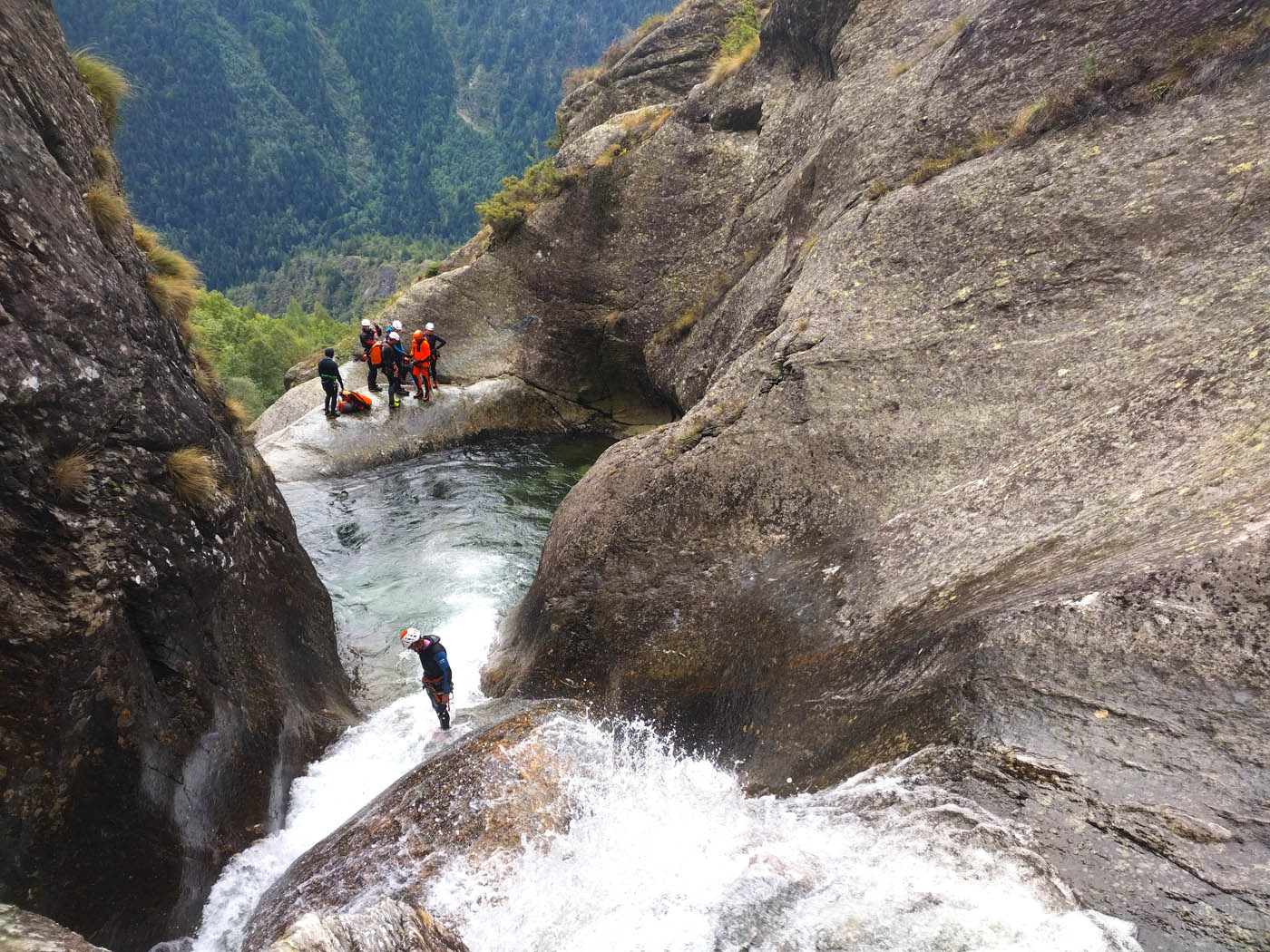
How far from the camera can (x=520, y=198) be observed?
94.8ft

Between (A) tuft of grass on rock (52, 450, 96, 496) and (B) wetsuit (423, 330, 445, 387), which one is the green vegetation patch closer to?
(B) wetsuit (423, 330, 445, 387)

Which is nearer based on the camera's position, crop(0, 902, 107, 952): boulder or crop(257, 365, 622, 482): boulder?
crop(0, 902, 107, 952): boulder

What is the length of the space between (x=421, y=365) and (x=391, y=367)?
3.84ft

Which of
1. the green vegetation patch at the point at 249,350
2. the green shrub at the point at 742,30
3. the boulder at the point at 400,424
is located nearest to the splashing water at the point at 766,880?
the boulder at the point at 400,424

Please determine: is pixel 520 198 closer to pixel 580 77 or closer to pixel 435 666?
pixel 580 77

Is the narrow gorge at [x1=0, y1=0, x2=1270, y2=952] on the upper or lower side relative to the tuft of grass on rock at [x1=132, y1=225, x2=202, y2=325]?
lower

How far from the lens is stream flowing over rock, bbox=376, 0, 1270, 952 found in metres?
5.55

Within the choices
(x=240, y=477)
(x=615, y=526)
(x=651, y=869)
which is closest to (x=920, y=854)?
(x=651, y=869)

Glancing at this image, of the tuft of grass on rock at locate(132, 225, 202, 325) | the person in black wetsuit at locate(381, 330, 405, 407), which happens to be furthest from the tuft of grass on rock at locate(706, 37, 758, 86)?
the tuft of grass on rock at locate(132, 225, 202, 325)

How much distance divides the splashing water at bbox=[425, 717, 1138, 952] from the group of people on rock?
19.3 meters

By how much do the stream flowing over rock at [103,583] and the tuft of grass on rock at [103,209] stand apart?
5 centimetres

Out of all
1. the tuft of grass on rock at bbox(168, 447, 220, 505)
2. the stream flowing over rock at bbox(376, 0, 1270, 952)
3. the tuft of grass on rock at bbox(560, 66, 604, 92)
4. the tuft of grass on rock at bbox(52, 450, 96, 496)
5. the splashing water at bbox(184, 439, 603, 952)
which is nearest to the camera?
the stream flowing over rock at bbox(376, 0, 1270, 952)

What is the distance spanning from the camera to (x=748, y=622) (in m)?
10.2

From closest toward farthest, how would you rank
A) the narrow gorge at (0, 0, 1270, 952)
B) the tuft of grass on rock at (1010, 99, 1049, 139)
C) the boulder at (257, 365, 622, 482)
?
the narrow gorge at (0, 0, 1270, 952), the tuft of grass on rock at (1010, 99, 1049, 139), the boulder at (257, 365, 622, 482)
